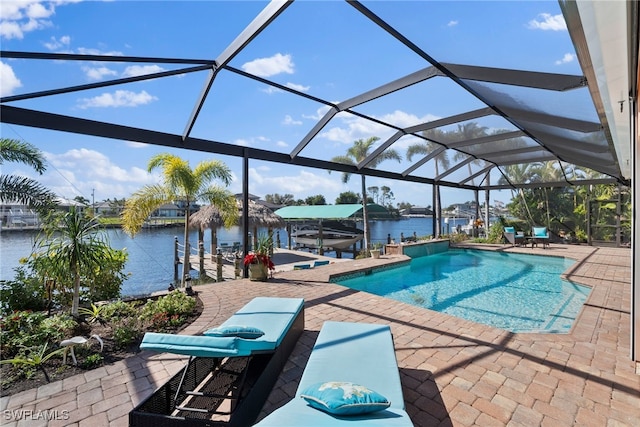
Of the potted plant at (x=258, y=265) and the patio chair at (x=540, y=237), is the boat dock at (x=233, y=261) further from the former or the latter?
the patio chair at (x=540, y=237)

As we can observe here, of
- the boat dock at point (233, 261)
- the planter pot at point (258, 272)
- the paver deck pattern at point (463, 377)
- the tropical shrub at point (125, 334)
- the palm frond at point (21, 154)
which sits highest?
the palm frond at point (21, 154)

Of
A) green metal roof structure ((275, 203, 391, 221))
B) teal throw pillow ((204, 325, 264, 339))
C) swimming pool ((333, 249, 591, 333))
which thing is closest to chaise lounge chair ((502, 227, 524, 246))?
swimming pool ((333, 249, 591, 333))

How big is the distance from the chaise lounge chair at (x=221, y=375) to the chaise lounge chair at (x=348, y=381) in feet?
1.44

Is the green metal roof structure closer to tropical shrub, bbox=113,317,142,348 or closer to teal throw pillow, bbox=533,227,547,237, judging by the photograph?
teal throw pillow, bbox=533,227,547,237

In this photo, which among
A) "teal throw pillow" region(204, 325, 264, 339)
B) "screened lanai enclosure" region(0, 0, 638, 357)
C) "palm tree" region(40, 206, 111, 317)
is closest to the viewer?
"teal throw pillow" region(204, 325, 264, 339)

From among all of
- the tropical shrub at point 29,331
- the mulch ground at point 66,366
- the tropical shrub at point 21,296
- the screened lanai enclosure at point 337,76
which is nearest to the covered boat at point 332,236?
the screened lanai enclosure at point 337,76

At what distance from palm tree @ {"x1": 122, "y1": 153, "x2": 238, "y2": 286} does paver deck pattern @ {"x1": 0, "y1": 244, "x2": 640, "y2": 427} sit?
14.0 feet

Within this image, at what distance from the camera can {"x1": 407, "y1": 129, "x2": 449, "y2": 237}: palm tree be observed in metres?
8.61

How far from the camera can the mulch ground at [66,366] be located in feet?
9.53

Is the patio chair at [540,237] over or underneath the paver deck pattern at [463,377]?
over

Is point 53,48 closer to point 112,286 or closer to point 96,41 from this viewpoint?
point 96,41

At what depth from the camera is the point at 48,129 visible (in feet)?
15.3

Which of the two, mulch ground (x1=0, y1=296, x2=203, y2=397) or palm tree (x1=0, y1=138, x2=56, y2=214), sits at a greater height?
palm tree (x1=0, y1=138, x2=56, y2=214)

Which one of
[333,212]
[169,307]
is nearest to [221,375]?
[169,307]
